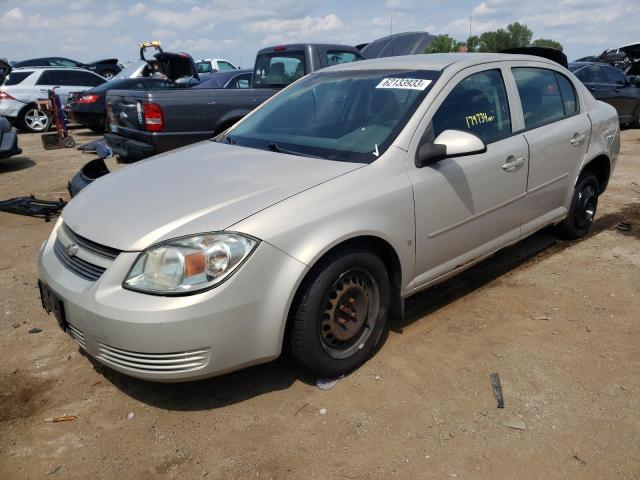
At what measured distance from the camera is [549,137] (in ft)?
12.9

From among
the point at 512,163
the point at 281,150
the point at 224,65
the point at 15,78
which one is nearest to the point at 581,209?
the point at 512,163

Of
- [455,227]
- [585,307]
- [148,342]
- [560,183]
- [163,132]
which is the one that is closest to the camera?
[148,342]

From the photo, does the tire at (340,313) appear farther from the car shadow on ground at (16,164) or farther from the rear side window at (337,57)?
the car shadow on ground at (16,164)

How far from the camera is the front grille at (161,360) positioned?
2371mm

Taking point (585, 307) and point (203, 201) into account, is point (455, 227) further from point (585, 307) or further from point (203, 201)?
point (203, 201)

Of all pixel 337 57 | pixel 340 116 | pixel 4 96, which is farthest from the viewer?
pixel 4 96

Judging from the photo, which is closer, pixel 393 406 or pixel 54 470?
pixel 54 470

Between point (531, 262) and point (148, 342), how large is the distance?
331 centimetres

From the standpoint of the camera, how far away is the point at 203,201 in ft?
8.55

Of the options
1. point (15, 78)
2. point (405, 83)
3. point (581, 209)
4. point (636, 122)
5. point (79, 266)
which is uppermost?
point (15, 78)

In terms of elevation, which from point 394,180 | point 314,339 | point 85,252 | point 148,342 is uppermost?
point 394,180

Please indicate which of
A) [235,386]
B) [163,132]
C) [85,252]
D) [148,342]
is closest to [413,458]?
[235,386]

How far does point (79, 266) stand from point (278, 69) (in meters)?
5.44

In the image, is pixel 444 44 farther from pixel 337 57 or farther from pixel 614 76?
pixel 337 57
